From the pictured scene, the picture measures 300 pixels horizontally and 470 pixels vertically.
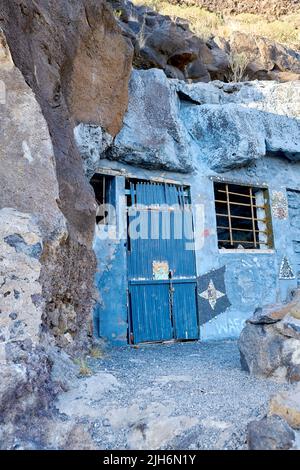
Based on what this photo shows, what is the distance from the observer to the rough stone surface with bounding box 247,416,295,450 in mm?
2008

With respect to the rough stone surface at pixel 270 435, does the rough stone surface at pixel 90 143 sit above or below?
above

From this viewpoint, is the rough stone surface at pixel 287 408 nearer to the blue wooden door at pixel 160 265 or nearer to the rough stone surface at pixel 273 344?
the rough stone surface at pixel 273 344

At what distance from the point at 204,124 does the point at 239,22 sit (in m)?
12.9

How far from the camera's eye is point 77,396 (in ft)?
8.91

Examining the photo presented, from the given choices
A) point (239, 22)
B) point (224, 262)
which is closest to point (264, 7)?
point (239, 22)

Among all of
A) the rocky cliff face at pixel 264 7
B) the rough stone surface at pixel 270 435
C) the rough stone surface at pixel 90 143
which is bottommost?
the rough stone surface at pixel 270 435

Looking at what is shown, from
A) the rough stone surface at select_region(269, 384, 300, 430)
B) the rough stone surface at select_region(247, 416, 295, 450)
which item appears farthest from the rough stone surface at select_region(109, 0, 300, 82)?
the rough stone surface at select_region(247, 416, 295, 450)

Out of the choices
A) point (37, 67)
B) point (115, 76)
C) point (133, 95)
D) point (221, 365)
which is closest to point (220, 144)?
point (133, 95)

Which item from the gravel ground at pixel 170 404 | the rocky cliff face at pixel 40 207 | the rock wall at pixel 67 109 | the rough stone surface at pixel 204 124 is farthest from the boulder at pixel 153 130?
the gravel ground at pixel 170 404

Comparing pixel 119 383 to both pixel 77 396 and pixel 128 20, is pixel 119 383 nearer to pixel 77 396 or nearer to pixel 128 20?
pixel 77 396

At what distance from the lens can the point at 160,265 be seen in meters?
6.88

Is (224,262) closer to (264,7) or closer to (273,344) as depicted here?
(273,344)

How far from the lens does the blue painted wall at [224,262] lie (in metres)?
6.31

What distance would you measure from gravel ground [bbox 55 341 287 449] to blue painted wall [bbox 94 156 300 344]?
2.16 meters
